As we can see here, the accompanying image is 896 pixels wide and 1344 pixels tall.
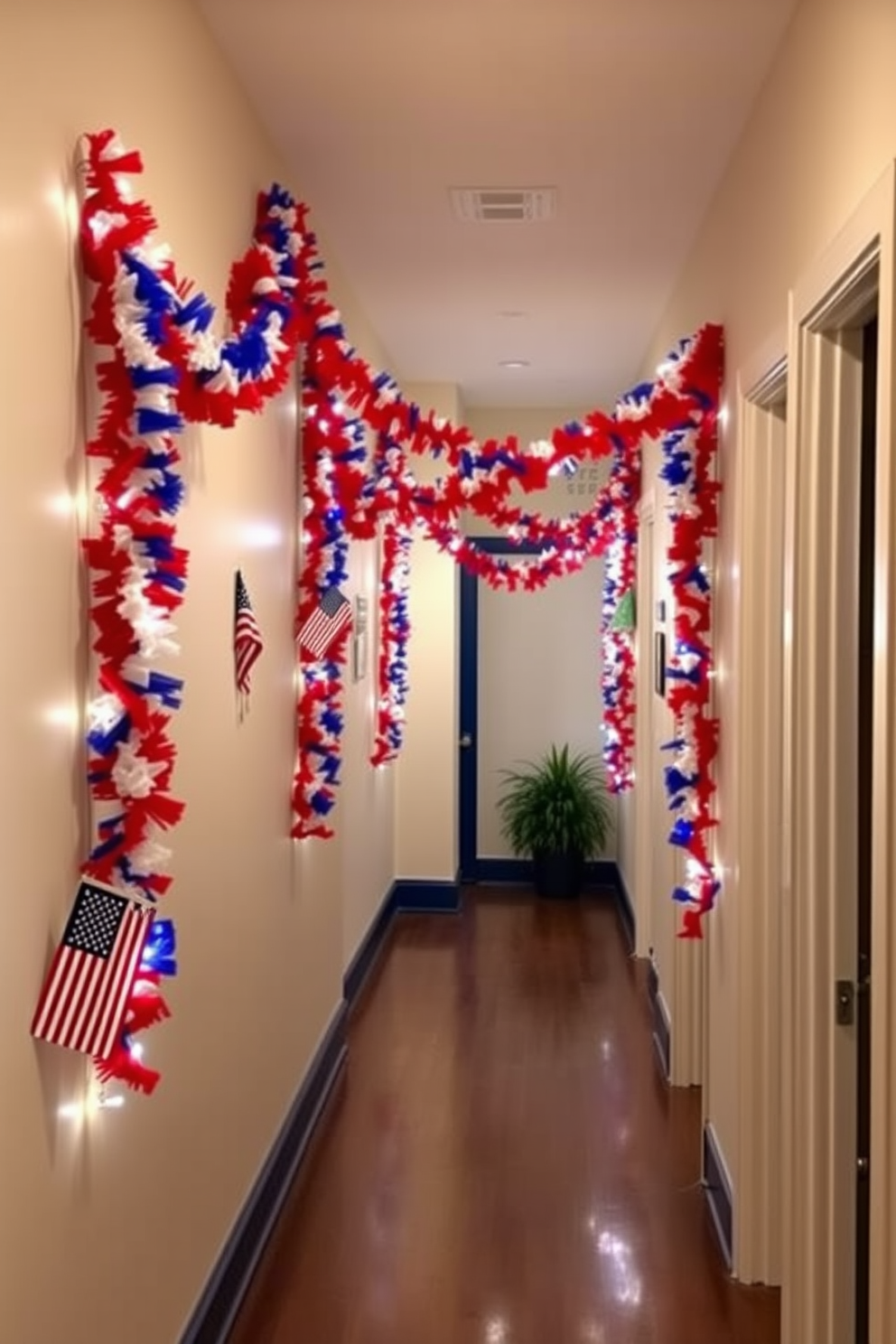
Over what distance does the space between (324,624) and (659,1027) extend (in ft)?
7.59

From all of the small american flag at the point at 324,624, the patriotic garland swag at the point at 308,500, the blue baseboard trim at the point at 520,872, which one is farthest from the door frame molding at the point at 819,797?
the blue baseboard trim at the point at 520,872

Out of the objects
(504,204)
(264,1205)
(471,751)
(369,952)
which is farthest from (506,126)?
(471,751)

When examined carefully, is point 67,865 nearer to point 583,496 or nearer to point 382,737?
point 382,737

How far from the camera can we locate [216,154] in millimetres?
2861

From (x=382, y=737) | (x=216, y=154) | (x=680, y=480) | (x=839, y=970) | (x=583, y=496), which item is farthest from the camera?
(x=583, y=496)

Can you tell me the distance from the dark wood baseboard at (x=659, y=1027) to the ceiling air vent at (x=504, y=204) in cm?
293

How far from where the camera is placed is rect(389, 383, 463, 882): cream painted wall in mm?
7117

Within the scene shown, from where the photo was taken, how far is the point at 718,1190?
3539 mm

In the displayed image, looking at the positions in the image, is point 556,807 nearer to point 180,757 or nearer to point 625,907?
point 625,907

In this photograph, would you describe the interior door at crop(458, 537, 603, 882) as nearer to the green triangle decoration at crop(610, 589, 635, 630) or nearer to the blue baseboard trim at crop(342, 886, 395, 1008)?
the blue baseboard trim at crop(342, 886, 395, 1008)

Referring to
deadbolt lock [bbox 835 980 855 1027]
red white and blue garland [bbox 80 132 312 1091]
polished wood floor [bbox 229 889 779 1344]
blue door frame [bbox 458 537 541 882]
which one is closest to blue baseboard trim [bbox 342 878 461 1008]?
blue door frame [bbox 458 537 541 882]

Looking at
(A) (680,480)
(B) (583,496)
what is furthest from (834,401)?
(B) (583,496)

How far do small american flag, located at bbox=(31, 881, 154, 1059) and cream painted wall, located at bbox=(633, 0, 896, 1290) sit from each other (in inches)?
64.5

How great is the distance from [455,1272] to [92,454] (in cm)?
234
